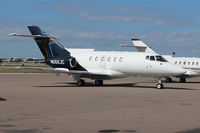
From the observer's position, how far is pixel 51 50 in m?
27.3

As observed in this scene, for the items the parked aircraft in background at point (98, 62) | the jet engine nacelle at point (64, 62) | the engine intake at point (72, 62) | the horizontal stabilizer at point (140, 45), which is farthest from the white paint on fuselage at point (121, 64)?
the horizontal stabilizer at point (140, 45)

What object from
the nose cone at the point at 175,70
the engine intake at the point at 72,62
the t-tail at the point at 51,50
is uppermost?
the t-tail at the point at 51,50

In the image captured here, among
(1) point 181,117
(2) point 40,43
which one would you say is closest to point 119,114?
(1) point 181,117

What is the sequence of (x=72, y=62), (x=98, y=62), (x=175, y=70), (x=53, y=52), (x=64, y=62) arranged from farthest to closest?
1. (x=53, y=52)
2. (x=64, y=62)
3. (x=72, y=62)
4. (x=98, y=62)
5. (x=175, y=70)

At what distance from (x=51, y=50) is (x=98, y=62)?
3.96m

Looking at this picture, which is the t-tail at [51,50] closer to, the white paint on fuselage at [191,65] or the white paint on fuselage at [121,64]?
the white paint on fuselage at [121,64]

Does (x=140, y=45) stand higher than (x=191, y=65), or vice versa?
(x=140, y=45)

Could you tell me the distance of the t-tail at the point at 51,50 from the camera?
26531mm

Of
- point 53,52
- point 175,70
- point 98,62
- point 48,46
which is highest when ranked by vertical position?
point 48,46

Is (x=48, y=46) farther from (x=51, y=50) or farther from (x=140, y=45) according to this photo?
(x=140, y=45)

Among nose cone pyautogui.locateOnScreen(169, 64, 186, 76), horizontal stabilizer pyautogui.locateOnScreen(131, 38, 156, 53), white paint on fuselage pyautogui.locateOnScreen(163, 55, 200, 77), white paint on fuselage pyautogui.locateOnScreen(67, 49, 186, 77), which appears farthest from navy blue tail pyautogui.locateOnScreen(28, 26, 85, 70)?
horizontal stabilizer pyautogui.locateOnScreen(131, 38, 156, 53)

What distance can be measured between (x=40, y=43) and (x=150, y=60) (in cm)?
895

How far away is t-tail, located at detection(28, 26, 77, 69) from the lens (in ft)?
87.0

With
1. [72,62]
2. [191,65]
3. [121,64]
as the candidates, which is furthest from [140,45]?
[121,64]
